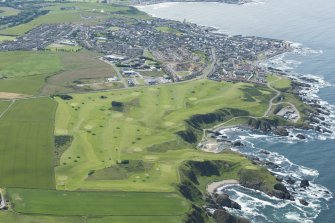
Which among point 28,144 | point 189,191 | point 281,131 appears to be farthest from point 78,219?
point 281,131

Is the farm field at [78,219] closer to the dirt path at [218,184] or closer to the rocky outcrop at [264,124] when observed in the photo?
the dirt path at [218,184]

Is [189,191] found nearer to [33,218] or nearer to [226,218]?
[226,218]

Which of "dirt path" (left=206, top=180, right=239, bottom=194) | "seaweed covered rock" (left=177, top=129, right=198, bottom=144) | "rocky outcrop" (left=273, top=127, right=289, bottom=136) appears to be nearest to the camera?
"dirt path" (left=206, top=180, right=239, bottom=194)

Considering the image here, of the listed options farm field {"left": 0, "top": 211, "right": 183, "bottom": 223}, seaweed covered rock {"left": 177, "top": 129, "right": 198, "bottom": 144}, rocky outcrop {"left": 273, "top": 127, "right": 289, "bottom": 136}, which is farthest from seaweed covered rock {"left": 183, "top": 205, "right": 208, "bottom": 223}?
rocky outcrop {"left": 273, "top": 127, "right": 289, "bottom": 136}

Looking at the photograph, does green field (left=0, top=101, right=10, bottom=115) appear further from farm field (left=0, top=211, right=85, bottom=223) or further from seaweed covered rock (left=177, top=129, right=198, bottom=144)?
farm field (left=0, top=211, right=85, bottom=223)

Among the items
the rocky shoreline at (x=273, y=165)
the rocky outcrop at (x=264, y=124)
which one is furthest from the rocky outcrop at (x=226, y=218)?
the rocky outcrop at (x=264, y=124)

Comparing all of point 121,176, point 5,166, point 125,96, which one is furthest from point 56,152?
point 125,96
